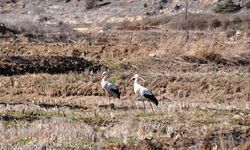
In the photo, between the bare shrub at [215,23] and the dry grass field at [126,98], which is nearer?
the dry grass field at [126,98]

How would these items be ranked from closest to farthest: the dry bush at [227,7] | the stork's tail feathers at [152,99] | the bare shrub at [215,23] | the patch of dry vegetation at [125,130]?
the patch of dry vegetation at [125,130] → the stork's tail feathers at [152,99] → the bare shrub at [215,23] → the dry bush at [227,7]

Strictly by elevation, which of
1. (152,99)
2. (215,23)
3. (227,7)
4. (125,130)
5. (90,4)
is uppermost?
(125,130)

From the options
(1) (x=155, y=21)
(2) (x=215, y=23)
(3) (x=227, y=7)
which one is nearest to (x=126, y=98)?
(2) (x=215, y=23)

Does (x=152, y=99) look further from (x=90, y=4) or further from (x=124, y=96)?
(x=90, y=4)

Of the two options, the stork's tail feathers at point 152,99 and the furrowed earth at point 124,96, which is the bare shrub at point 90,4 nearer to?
the furrowed earth at point 124,96

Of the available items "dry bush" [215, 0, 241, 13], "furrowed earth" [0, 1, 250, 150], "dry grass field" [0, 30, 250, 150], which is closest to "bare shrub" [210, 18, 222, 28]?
"dry bush" [215, 0, 241, 13]

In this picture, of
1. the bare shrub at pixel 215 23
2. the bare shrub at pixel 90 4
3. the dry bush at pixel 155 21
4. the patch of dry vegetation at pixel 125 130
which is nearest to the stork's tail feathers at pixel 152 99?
Answer: the patch of dry vegetation at pixel 125 130

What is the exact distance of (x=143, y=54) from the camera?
1238 inches

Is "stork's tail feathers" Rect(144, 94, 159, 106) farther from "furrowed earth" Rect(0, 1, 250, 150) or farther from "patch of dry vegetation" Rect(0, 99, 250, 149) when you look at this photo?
"patch of dry vegetation" Rect(0, 99, 250, 149)

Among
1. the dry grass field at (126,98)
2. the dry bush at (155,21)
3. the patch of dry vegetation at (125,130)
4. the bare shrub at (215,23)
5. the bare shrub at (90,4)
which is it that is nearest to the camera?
the patch of dry vegetation at (125,130)

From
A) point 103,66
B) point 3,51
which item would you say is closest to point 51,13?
point 3,51

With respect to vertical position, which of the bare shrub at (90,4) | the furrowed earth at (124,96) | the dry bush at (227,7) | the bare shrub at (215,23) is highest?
the furrowed earth at (124,96)

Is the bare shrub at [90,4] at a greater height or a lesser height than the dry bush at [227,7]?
lesser

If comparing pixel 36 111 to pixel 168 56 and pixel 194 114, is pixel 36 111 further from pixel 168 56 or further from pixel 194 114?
pixel 168 56
